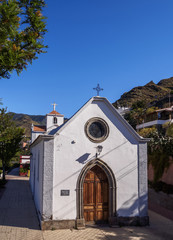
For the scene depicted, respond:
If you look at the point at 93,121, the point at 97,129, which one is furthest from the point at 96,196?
the point at 93,121

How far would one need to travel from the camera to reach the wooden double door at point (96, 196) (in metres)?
12.4

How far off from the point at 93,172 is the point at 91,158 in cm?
88

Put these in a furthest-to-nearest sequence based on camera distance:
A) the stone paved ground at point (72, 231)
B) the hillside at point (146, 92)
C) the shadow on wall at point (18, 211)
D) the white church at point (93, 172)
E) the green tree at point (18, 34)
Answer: the hillside at point (146, 92) < the shadow on wall at point (18, 211) < the white church at point (93, 172) < the stone paved ground at point (72, 231) < the green tree at point (18, 34)

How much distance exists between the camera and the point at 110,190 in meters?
12.5

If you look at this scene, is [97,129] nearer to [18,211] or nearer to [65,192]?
[65,192]

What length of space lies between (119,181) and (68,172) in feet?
10.00

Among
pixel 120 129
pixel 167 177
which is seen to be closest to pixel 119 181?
pixel 120 129

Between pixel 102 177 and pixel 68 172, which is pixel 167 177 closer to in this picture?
pixel 102 177

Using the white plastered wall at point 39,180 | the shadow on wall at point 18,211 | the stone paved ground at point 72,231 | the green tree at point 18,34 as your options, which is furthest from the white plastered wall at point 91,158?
the green tree at point 18,34

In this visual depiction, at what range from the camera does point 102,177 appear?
12.8m

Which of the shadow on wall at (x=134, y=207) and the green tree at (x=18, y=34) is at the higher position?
the green tree at (x=18, y=34)

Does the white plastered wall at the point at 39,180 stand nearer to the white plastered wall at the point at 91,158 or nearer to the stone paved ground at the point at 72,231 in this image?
the stone paved ground at the point at 72,231

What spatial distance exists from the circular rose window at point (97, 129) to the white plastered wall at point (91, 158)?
0.72 feet

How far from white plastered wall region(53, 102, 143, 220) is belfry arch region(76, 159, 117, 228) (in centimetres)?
22
